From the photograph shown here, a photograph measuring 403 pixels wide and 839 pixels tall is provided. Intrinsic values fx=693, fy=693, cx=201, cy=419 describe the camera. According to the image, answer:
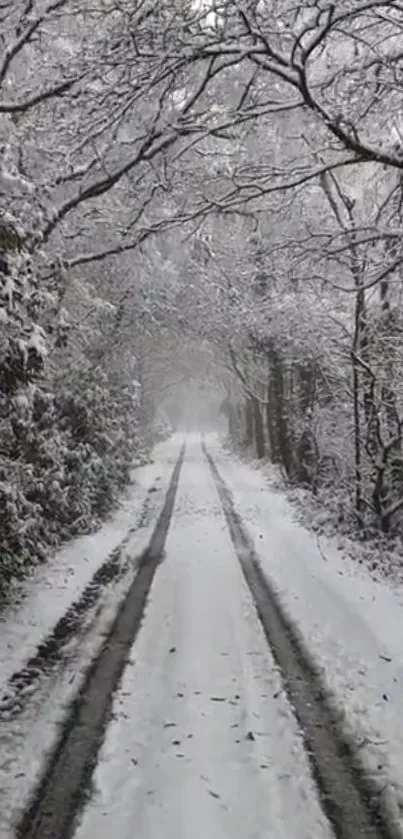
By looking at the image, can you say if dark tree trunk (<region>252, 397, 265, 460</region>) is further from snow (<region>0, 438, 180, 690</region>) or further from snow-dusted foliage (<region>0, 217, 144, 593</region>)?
snow (<region>0, 438, 180, 690</region>)

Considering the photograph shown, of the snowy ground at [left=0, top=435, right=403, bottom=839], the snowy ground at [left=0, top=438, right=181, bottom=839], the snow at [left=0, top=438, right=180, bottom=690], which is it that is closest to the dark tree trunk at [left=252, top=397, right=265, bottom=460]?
the snow at [left=0, top=438, right=180, bottom=690]

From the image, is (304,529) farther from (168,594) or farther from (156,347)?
(156,347)

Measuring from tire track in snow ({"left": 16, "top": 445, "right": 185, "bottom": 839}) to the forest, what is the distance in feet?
8.11

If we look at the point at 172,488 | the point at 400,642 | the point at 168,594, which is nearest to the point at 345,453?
the point at 172,488

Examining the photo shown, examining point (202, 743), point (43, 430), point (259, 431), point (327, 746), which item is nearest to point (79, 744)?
point (202, 743)

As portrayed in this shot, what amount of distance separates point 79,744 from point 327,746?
6.01 ft

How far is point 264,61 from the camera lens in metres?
6.29

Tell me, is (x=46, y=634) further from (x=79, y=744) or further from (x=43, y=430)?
(x=43, y=430)

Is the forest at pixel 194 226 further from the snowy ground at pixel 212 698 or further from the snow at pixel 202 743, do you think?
the snow at pixel 202 743

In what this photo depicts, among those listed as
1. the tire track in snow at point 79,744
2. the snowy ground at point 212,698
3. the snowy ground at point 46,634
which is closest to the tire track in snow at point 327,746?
the snowy ground at point 212,698

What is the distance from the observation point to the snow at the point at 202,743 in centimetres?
416

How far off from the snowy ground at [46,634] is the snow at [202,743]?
0.49m

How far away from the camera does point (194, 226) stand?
10445 mm

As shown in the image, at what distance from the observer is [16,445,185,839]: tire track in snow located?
415cm
